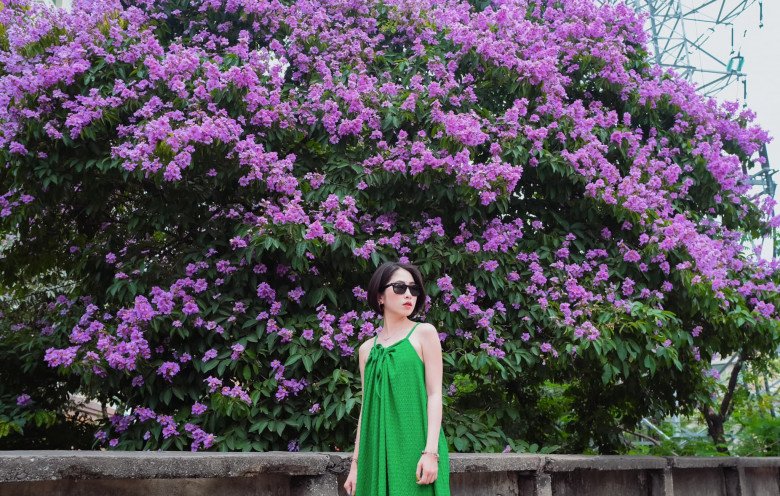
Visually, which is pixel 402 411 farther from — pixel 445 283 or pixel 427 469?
pixel 445 283

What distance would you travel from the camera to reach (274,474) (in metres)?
3.18

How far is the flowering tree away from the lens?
4.72 m

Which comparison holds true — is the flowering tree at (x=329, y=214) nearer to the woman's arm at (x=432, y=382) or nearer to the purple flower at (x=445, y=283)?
the purple flower at (x=445, y=283)

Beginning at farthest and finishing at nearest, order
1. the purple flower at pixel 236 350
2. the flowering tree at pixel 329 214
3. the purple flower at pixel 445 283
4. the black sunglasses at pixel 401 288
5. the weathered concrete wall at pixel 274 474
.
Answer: the purple flower at pixel 445 283
the flowering tree at pixel 329 214
the purple flower at pixel 236 350
the black sunglasses at pixel 401 288
the weathered concrete wall at pixel 274 474

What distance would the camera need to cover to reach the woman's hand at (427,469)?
2.49 metres

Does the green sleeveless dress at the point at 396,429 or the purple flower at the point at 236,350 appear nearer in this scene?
the green sleeveless dress at the point at 396,429

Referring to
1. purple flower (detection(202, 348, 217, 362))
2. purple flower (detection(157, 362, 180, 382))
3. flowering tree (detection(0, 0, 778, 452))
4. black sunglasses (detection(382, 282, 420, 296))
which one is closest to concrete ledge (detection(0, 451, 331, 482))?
black sunglasses (detection(382, 282, 420, 296))

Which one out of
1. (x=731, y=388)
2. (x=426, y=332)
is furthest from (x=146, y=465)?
(x=731, y=388)

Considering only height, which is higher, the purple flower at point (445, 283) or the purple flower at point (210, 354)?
the purple flower at point (445, 283)

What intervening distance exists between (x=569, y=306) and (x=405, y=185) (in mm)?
1487

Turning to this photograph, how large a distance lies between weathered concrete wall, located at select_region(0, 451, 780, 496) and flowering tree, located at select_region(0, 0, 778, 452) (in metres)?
0.69

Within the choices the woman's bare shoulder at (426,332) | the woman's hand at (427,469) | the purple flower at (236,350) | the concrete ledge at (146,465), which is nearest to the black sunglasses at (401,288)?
the woman's bare shoulder at (426,332)

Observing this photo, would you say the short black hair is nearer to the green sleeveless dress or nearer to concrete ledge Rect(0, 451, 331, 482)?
the green sleeveless dress

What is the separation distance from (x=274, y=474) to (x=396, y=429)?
0.85 meters
